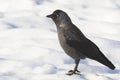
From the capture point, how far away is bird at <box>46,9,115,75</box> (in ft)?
36.8

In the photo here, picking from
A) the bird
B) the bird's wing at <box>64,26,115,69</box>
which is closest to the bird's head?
A: the bird

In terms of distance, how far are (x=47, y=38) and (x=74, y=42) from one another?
14.7ft

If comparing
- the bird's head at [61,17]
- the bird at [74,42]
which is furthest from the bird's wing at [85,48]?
the bird's head at [61,17]

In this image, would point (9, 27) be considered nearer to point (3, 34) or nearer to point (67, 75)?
point (3, 34)

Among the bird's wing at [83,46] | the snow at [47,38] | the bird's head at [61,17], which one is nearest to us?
the bird's wing at [83,46]

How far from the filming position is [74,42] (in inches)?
441

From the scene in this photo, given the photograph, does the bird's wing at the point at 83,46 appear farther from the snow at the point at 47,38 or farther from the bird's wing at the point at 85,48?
the snow at the point at 47,38

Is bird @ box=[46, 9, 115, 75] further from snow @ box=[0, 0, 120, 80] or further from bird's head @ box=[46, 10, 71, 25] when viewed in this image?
snow @ box=[0, 0, 120, 80]

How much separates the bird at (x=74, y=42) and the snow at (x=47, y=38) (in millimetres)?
356

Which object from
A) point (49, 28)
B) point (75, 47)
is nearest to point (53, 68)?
point (75, 47)

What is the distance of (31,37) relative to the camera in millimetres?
15648

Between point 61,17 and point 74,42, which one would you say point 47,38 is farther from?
point 74,42

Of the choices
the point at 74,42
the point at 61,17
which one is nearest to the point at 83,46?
the point at 74,42

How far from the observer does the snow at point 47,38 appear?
1237 cm
